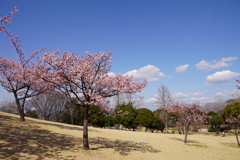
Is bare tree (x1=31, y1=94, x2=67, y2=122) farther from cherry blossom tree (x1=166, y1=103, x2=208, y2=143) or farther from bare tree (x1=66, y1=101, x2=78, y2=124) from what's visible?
cherry blossom tree (x1=166, y1=103, x2=208, y2=143)

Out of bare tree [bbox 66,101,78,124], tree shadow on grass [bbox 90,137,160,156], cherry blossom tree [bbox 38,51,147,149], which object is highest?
cherry blossom tree [bbox 38,51,147,149]

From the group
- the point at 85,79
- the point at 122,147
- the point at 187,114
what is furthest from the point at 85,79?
the point at 187,114

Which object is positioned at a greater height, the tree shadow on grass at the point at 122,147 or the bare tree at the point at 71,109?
the bare tree at the point at 71,109

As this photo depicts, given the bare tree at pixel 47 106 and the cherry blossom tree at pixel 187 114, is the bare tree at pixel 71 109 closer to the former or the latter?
the bare tree at pixel 47 106

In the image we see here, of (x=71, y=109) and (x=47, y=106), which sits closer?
(x=47, y=106)

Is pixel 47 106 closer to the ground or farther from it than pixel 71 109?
farther from it

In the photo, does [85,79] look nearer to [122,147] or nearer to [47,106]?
[122,147]

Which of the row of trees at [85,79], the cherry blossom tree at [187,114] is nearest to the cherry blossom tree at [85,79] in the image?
the row of trees at [85,79]

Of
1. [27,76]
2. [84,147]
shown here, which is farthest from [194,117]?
[27,76]

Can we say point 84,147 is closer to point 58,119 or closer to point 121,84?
point 121,84

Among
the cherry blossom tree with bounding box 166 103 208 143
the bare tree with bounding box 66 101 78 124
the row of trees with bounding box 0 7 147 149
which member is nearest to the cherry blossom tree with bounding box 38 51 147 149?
the row of trees with bounding box 0 7 147 149

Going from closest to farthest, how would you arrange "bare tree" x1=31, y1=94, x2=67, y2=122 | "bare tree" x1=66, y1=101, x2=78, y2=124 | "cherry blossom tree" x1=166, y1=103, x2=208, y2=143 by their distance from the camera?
"cherry blossom tree" x1=166, y1=103, x2=208, y2=143 < "bare tree" x1=31, y1=94, x2=67, y2=122 < "bare tree" x1=66, y1=101, x2=78, y2=124

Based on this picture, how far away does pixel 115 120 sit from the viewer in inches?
1468

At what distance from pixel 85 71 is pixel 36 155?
5.28 m
